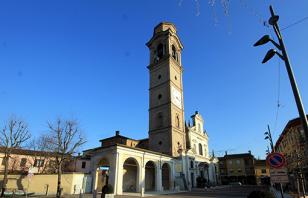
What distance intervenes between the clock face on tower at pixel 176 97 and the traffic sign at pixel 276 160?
93.8 feet

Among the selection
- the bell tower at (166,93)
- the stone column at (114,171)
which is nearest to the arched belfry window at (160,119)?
the bell tower at (166,93)

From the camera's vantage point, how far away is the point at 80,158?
42.3 meters

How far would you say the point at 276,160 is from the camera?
837 cm

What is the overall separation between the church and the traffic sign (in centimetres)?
1784

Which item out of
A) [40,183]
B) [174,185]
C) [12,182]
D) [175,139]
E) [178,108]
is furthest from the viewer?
[178,108]

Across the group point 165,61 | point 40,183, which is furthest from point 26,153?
point 165,61

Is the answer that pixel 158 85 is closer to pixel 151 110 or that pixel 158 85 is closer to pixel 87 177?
pixel 151 110

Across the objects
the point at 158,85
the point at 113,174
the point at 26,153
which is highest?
the point at 158,85

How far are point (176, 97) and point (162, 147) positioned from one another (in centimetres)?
963

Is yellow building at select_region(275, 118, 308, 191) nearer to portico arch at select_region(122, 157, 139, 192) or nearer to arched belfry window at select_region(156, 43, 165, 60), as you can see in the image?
portico arch at select_region(122, 157, 139, 192)

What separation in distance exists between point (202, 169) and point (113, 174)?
990 inches

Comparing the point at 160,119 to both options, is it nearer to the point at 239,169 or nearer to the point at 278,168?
the point at 278,168

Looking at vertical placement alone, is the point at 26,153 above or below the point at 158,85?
below

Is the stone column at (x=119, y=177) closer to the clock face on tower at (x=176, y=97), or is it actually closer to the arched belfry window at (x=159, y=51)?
the clock face on tower at (x=176, y=97)
